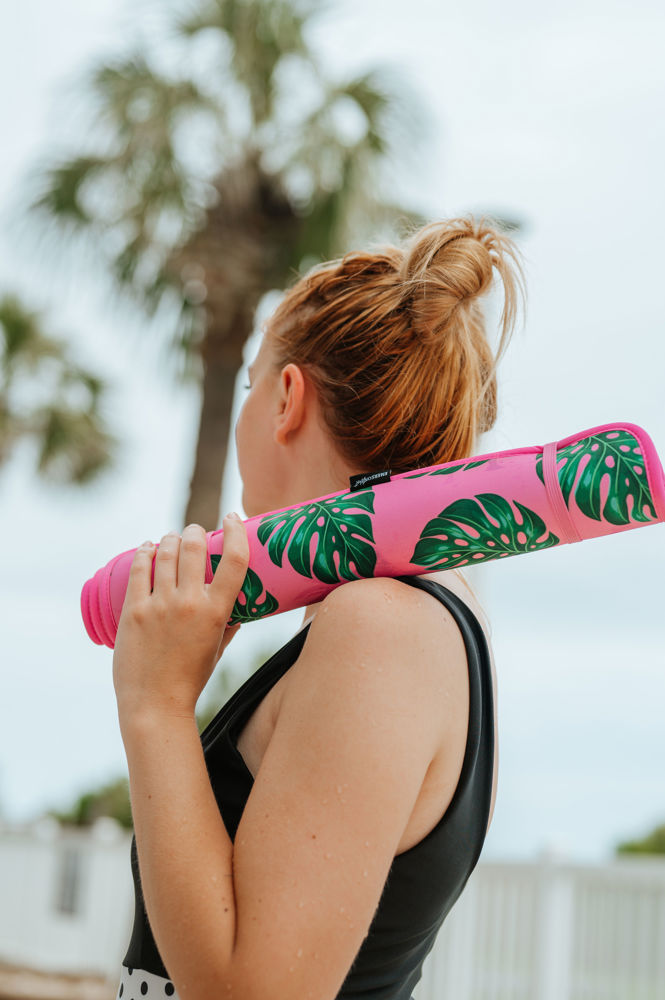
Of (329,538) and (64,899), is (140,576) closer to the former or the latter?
(329,538)

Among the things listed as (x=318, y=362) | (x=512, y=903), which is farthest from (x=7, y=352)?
(x=318, y=362)

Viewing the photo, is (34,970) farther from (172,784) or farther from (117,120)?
(172,784)

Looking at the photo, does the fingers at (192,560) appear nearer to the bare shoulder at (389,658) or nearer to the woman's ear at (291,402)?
the bare shoulder at (389,658)

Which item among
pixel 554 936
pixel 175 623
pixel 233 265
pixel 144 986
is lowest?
pixel 554 936

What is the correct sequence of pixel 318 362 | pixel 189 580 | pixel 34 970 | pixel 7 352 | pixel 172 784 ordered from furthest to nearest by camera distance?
pixel 7 352 → pixel 34 970 → pixel 318 362 → pixel 189 580 → pixel 172 784

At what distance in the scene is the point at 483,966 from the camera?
A: 547 cm

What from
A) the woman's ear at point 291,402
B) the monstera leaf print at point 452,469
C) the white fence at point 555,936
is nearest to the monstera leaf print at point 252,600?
the monstera leaf print at point 452,469

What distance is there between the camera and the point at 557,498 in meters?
1.17

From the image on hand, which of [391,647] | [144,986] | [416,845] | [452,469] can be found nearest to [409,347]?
[452,469]

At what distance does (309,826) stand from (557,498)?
46 cm

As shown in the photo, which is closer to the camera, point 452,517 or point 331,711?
point 331,711

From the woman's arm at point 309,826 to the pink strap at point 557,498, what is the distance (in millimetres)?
205

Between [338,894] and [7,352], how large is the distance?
13.6 meters

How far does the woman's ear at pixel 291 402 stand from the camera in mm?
1577
